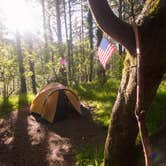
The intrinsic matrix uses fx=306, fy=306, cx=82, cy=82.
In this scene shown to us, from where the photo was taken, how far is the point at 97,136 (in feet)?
29.8

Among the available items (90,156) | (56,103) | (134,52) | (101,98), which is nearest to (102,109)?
(101,98)

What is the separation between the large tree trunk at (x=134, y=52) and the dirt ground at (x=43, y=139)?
3401mm

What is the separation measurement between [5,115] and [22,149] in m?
3.35

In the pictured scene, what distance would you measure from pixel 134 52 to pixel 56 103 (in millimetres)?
6767

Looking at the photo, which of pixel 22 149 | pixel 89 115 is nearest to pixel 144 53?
pixel 22 149

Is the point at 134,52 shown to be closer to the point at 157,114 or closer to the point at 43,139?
the point at 157,114

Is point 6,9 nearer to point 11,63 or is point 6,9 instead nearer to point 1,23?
point 1,23

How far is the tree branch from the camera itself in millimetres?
4262

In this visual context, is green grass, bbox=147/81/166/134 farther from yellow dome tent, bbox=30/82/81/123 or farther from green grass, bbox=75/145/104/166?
yellow dome tent, bbox=30/82/81/123

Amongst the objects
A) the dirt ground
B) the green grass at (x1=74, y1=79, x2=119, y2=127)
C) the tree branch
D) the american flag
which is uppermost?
the tree branch

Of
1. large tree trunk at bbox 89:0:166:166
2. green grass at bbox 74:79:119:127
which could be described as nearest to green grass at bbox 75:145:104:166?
green grass at bbox 74:79:119:127

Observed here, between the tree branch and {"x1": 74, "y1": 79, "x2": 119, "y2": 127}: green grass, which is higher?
the tree branch

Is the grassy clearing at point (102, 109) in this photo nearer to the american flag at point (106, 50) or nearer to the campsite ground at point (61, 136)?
the campsite ground at point (61, 136)

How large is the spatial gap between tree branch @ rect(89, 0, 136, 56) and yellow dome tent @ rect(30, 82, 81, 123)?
6.71 meters
